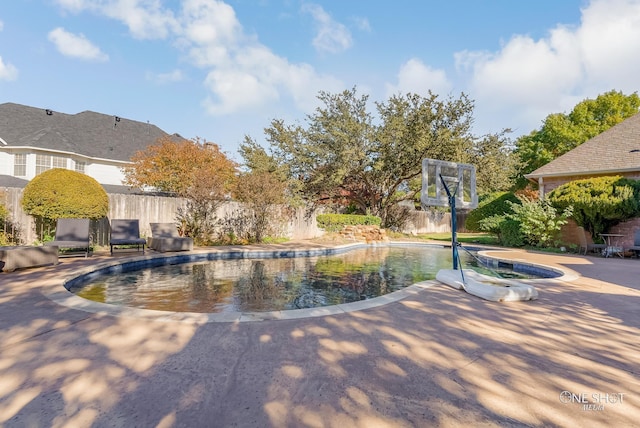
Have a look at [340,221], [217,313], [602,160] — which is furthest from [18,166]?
[602,160]

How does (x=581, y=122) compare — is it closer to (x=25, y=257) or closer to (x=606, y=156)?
(x=606, y=156)

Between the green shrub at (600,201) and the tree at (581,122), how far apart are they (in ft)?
29.5

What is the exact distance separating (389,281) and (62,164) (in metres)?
19.2

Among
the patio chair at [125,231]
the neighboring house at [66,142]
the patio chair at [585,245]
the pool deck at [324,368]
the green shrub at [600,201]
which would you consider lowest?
the pool deck at [324,368]

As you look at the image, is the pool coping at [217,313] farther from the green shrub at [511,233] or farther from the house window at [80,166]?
the house window at [80,166]

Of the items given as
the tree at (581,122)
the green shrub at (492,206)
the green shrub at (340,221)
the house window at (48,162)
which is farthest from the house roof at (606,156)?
the house window at (48,162)

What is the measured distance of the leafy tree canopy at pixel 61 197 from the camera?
9.09 metres

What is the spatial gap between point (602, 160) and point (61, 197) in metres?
18.8

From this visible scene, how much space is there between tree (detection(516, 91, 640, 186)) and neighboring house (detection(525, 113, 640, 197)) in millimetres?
5837

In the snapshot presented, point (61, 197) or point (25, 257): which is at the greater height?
point (61, 197)

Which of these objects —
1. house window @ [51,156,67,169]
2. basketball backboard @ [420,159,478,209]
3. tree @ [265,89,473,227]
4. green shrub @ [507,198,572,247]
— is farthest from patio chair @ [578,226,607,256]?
house window @ [51,156,67,169]

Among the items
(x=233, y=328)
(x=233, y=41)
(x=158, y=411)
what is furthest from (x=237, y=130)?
(x=158, y=411)

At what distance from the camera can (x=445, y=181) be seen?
7.32 meters

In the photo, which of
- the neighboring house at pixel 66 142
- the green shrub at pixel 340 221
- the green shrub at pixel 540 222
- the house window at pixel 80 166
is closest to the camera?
the green shrub at pixel 540 222
